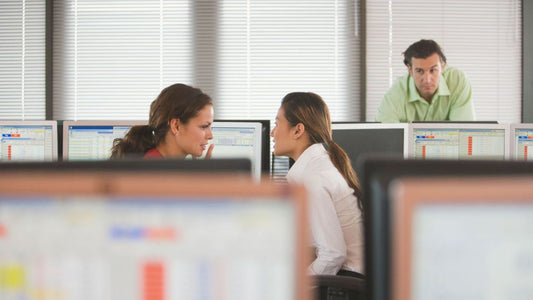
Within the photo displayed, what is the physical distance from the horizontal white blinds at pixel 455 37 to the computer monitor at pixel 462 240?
346cm

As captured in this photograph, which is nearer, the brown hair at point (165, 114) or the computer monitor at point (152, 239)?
the computer monitor at point (152, 239)

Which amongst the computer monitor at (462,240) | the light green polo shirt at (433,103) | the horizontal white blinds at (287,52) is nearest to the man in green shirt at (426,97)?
the light green polo shirt at (433,103)

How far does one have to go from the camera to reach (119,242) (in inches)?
24.4

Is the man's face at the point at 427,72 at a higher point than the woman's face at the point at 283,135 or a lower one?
higher

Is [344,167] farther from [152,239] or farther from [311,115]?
[152,239]

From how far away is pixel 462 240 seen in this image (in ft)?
1.92

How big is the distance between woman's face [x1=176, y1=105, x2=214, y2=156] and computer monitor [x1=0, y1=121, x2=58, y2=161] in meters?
0.88

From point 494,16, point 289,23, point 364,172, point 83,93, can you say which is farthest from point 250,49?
point 364,172

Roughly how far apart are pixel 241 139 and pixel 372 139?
2.16 feet

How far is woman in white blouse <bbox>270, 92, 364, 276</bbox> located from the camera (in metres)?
1.86

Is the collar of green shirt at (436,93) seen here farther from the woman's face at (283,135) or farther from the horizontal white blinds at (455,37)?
the woman's face at (283,135)

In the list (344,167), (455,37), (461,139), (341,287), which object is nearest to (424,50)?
(461,139)

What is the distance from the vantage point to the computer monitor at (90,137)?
8.97 feet

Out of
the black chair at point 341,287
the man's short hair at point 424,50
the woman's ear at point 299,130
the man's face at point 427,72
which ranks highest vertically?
the man's short hair at point 424,50
